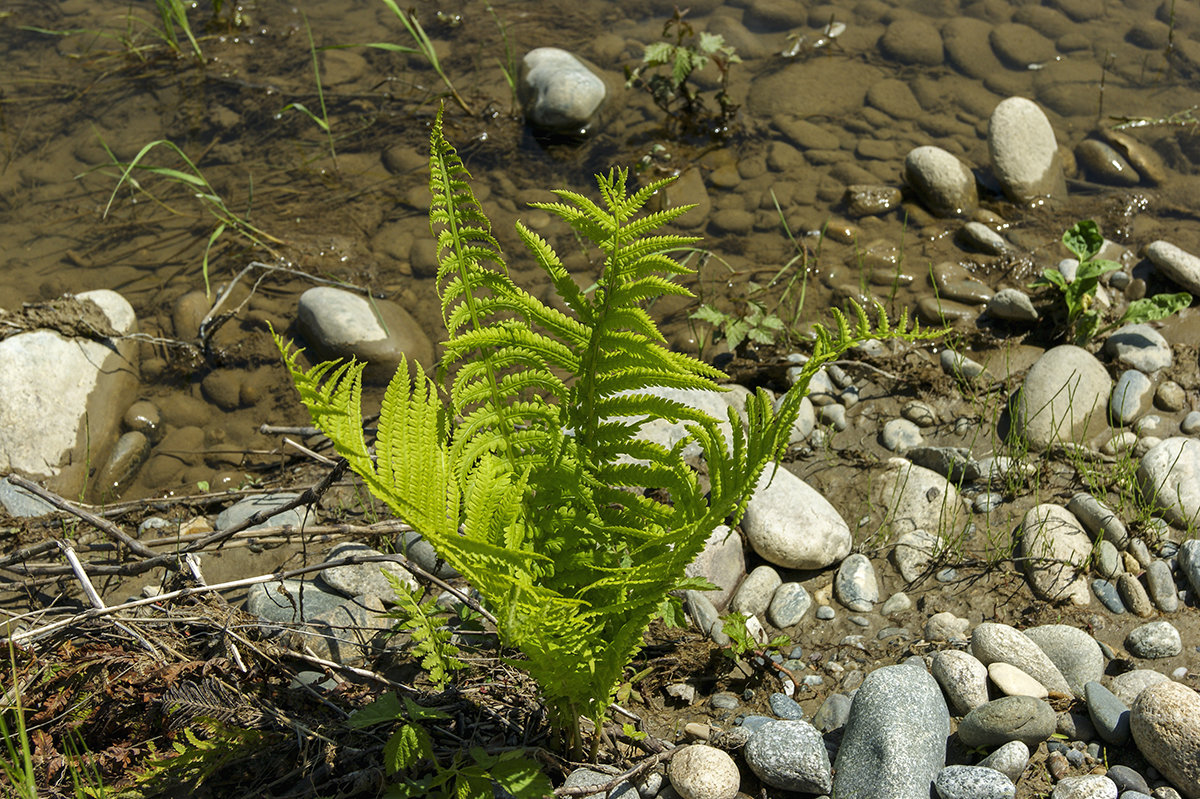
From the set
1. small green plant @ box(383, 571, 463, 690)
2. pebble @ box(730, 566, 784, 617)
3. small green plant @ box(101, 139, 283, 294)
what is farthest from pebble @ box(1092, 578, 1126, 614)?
small green plant @ box(101, 139, 283, 294)

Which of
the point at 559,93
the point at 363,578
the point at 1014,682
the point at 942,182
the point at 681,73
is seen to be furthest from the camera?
the point at 559,93

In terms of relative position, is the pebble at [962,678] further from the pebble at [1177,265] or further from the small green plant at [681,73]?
the small green plant at [681,73]

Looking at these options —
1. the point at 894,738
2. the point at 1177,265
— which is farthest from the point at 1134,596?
the point at 1177,265

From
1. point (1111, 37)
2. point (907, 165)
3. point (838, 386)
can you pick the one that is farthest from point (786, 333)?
point (1111, 37)

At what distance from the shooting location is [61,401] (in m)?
4.12

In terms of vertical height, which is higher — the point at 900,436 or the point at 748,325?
the point at 748,325

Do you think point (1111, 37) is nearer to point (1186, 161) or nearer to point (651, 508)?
point (1186, 161)

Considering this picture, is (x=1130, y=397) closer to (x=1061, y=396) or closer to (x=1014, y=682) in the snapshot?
(x=1061, y=396)

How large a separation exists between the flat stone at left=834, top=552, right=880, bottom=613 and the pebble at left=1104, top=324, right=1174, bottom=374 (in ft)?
5.72

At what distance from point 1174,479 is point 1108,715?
116cm

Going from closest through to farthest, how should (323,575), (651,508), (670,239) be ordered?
(670,239)
(651,508)
(323,575)

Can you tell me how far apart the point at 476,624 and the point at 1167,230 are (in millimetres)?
4426

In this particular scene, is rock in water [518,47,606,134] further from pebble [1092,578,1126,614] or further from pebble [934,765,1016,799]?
pebble [934,765,1016,799]

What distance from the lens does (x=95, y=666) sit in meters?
2.50
